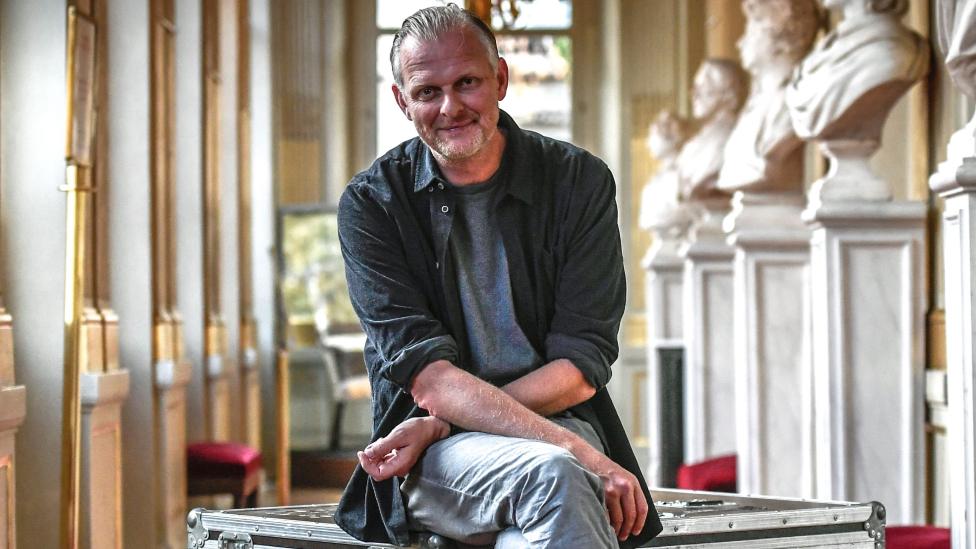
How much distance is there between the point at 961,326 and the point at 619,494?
4.51 ft

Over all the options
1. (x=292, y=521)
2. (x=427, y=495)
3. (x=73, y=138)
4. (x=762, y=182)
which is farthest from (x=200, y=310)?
(x=427, y=495)

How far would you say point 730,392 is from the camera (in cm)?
735

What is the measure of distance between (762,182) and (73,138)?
2.78 m

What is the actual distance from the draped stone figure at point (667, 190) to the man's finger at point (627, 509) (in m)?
6.28

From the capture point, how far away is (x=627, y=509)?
2.18 m

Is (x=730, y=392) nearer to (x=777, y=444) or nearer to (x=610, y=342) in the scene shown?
(x=777, y=444)

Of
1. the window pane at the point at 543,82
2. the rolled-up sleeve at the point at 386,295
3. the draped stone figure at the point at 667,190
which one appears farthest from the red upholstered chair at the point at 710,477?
the window pane at the point at 543,82

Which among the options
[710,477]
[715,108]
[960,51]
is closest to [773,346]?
[710,477]

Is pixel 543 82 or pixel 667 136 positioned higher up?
pixel 543 82

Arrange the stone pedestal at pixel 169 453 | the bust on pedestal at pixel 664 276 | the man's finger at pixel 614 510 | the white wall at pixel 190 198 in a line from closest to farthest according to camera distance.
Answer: the man's finger at pixel 614 510, the stone pedestal at pixel 169 453, the white wall at pixel 190 198, the bust on pedestal at pixel 664 276

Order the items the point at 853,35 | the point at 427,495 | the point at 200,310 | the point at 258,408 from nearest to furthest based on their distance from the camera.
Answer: the point at 427,495, the point at 853,35, the point at 200,310, the point at 258,408

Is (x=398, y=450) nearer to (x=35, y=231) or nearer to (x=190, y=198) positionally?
(x=35, y=231)

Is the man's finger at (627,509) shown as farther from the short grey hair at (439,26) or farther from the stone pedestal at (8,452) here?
the stone pedestal at (8,452)

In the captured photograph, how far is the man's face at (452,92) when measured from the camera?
236cm
